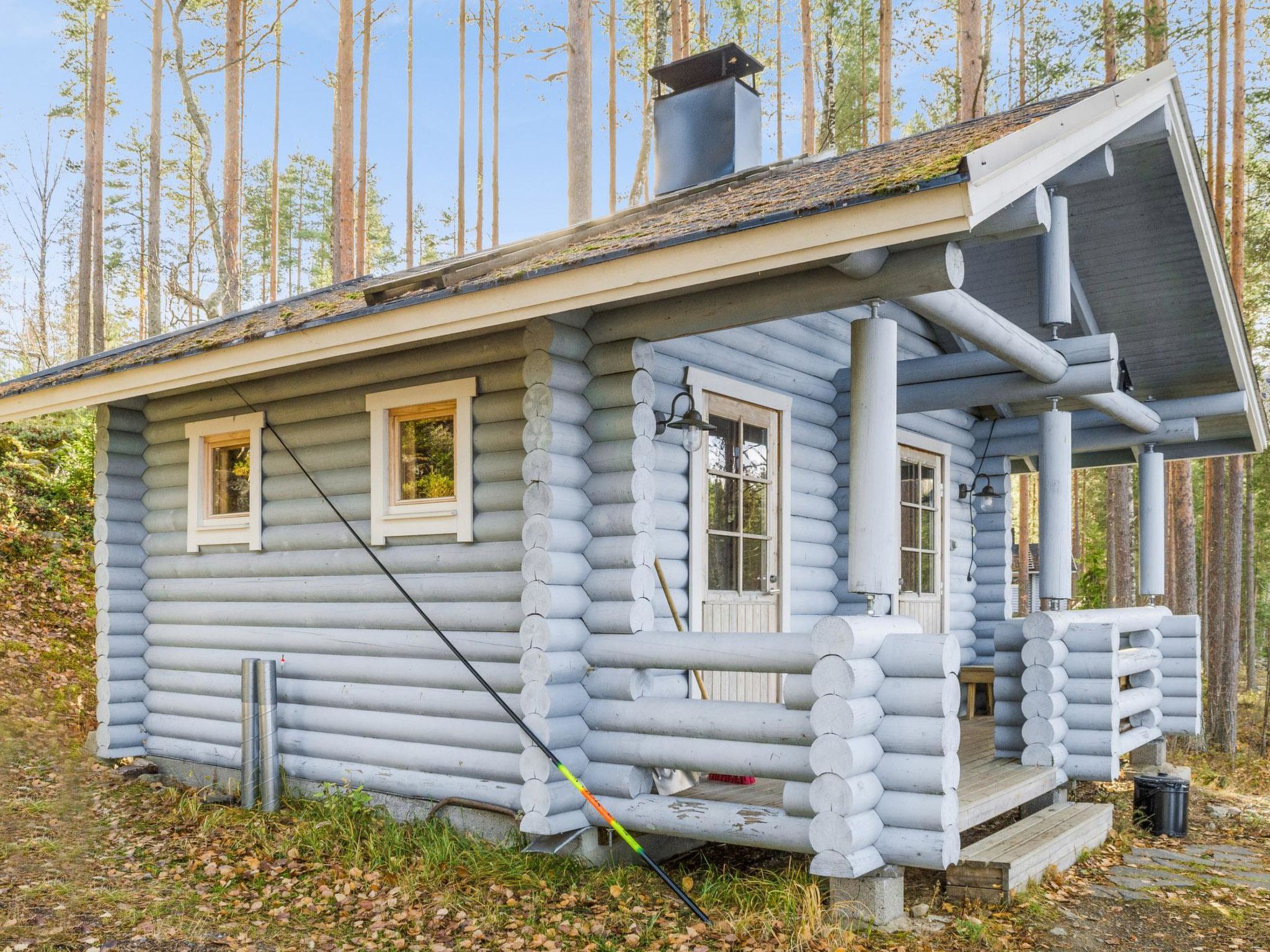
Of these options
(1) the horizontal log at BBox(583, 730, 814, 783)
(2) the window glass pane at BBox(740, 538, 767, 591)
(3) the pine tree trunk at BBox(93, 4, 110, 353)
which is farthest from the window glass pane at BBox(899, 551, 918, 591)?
(3) the pine tree trunk at BBox(93, 4, 110, 353)

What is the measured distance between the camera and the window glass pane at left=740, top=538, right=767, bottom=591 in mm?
7012

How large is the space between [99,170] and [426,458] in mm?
15460

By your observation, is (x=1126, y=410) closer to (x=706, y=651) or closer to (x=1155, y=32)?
(x=706, y=651)

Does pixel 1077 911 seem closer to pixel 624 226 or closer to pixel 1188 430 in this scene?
pixel 624 226

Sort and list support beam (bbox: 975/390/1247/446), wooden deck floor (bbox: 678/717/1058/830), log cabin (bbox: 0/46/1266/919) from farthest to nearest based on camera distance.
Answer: support beam (bbox: 975/390/1247/446)
wooden deck floor (bbox: 678/717/1058/830)
log cabin (bbox: 0/46/1266/919)

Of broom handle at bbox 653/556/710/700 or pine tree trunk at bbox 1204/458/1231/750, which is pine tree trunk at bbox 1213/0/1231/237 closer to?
pine tree trunk at bbox 1204/458/1231/750

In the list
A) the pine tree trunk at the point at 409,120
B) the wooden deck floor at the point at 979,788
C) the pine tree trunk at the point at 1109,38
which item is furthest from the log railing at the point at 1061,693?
the pine tree trunk at the point at 409,120

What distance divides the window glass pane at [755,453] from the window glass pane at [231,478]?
360 cm

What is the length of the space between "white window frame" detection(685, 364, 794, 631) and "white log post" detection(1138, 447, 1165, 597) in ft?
14.1

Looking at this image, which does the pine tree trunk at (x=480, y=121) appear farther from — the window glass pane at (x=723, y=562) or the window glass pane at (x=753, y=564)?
the window glass pane at (x=723, y=562)

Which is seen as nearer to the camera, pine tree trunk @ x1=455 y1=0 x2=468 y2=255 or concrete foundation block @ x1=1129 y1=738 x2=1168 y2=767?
concrete foundation block @ x1=1129 y1=738 x2=1168 y2=767

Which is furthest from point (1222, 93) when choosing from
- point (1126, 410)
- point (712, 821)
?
point (712, 821)

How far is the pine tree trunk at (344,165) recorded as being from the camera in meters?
15.6

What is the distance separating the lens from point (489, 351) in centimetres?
618
